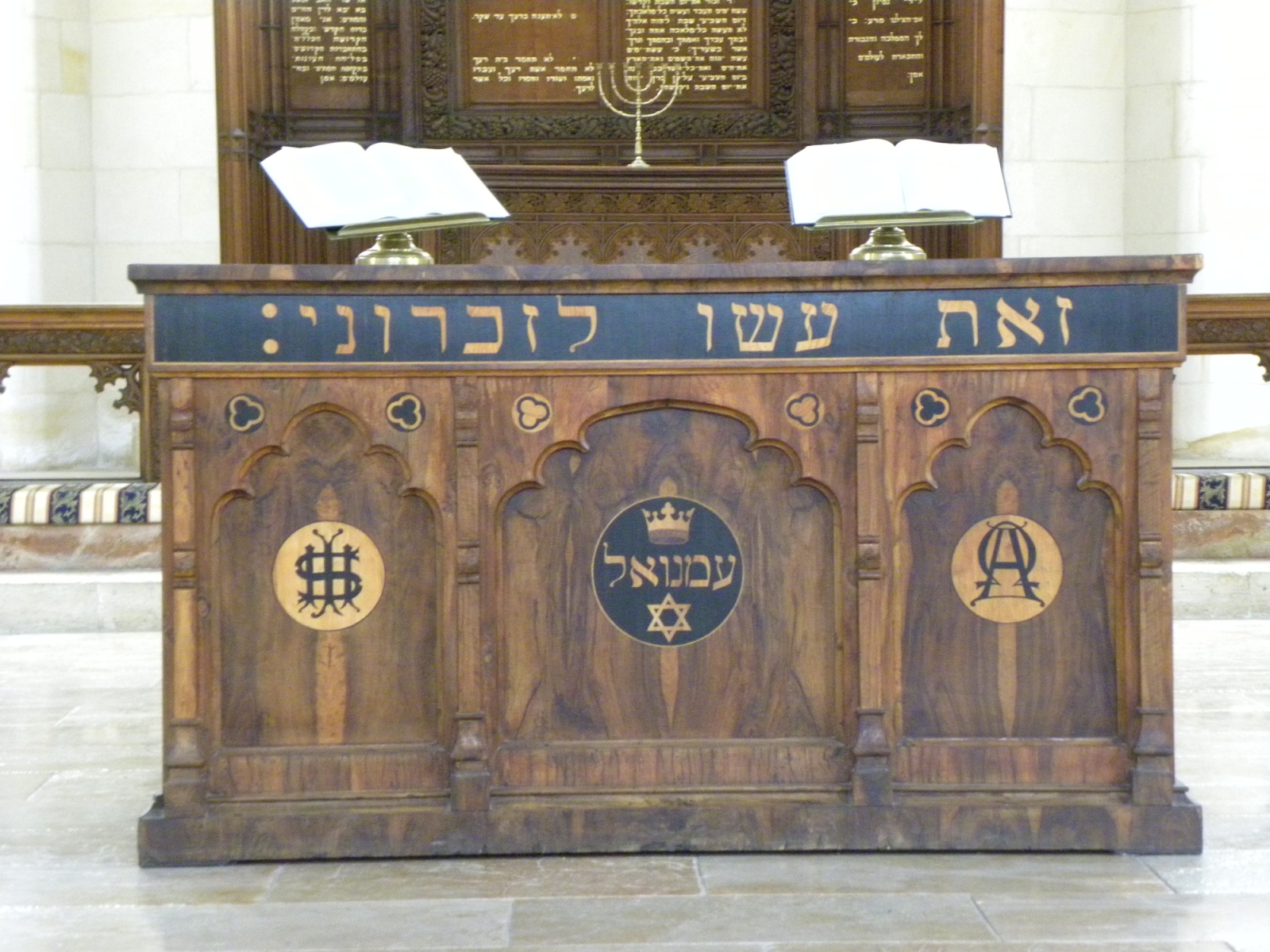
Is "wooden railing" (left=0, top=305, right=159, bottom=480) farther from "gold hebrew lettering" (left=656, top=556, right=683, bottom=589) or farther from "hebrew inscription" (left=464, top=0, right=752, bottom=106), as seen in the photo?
"gold hebrew lettering" (left=656, top=556, right=683, bottom=589)

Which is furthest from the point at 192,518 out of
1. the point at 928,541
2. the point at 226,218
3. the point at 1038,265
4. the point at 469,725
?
the point at 226,218

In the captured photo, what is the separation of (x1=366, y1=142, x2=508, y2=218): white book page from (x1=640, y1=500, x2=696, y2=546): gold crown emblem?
0.76 m

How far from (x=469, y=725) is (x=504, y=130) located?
7.10 metres

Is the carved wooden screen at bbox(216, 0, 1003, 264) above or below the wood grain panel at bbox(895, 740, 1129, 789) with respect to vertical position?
above

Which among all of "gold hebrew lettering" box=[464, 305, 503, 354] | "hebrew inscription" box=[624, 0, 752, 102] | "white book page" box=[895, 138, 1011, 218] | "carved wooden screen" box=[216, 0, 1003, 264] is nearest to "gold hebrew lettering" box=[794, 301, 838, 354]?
"white book page" box=[895, 138, 1011, 218]

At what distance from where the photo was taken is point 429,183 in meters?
3.63

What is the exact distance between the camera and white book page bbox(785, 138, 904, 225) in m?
→ 3.62

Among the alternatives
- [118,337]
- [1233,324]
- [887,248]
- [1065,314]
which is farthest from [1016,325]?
[118,337]

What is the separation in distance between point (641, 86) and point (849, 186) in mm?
6636

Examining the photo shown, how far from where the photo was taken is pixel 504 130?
9.98 m

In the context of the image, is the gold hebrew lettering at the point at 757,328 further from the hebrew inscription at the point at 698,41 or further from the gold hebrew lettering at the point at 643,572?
the hebrew inscription at the point at 698,41

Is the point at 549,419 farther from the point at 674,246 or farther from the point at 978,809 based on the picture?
the point at 674,246

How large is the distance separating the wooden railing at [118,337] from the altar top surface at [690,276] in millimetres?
3946

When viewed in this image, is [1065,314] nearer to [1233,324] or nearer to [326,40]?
[1233,324]
